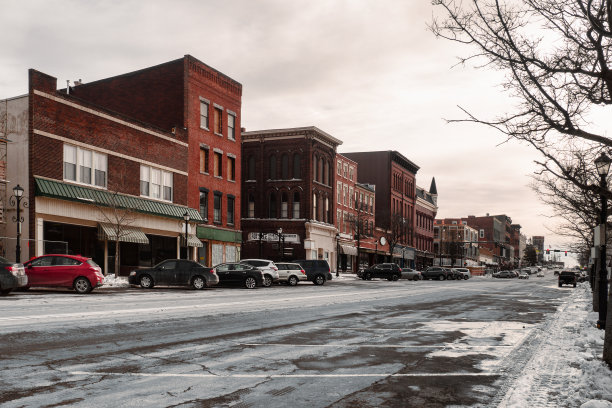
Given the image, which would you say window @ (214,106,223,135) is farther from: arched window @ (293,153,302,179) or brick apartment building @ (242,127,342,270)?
arched window @ (293,153,302,179)

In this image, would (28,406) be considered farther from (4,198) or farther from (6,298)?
(4,198)

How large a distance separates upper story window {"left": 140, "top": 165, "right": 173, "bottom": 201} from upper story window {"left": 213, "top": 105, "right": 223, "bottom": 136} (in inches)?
305

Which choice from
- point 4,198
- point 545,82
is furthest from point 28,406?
point 4,198

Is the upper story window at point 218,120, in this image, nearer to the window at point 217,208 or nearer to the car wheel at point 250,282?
the window at point 217,208

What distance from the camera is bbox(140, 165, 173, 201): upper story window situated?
38125 millimetres

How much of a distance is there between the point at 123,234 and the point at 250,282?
832 centimetres

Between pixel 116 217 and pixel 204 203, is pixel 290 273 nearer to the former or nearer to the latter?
pixel 204 203

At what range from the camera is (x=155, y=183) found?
39.3 metres

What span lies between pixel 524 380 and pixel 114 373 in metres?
5.52

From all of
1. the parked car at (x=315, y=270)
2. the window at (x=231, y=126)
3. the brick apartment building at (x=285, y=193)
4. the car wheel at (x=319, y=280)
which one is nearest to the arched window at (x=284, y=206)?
the brick apartment building at (x=285, y=193)

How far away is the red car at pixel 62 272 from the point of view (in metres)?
23.0

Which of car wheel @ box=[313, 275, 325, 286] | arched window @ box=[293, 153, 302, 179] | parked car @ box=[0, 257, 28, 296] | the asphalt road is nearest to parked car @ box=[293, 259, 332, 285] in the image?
car wheel @ box=[313, 275, 325, 286]

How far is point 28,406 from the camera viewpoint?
5918 mm

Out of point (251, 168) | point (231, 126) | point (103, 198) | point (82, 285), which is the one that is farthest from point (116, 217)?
point (251, 168)
